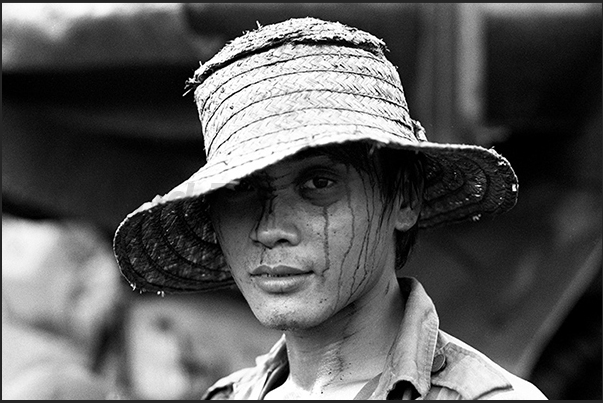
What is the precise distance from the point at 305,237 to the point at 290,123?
229 mm

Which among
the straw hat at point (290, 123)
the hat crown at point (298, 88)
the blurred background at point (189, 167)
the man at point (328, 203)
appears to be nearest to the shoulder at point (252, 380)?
the man at point (328, 203)

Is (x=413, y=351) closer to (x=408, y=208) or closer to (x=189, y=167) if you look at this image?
(x=408, y=208)

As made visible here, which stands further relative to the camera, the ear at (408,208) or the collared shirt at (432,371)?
the ear at (408,208)

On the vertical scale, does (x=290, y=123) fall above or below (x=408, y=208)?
above

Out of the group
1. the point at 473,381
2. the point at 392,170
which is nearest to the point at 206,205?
the point at 392,170

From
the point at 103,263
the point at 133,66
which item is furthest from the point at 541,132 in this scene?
the point at 103,263

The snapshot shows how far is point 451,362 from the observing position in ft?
7.61

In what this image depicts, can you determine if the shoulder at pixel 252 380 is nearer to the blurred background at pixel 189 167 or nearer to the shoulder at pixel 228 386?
the shoulder at pixel 228 386

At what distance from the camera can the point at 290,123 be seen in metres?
2.22

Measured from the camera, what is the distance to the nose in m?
2.24

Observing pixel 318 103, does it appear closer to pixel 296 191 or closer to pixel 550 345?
pixel 296 191

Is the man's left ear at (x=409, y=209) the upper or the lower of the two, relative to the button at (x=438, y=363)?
upper

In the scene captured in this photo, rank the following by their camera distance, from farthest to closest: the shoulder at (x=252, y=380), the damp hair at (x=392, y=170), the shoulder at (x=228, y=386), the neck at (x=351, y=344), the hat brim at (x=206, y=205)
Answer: the shoulder at (x=228, y=386) < the shoulder at (x=252, y=380) < the neck at (x=351, y=344) < the damp hair at (x=392, y=170) < the hat brim at (x=206, y=205)

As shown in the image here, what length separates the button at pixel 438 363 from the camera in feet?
7.57
